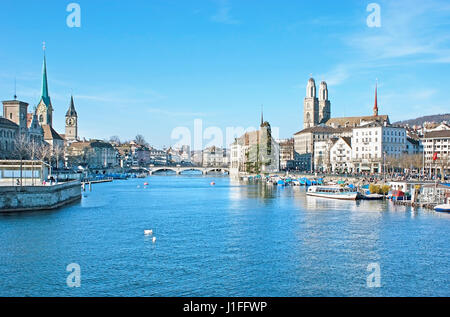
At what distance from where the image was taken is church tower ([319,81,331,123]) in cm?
16425

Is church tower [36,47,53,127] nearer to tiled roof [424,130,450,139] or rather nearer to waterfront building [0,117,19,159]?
waterfront building [0,117,19,159]

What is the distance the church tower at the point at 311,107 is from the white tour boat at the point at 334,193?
10060 centimetres

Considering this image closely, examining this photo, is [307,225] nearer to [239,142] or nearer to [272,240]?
[272,240]

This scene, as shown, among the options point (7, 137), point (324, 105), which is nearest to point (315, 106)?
point (324, 105)

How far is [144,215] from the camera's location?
4109 cm

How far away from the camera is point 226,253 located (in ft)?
82.6

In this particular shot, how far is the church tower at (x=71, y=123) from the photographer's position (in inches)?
6609

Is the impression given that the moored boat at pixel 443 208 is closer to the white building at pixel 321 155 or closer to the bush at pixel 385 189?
the bush at pixel 385 189

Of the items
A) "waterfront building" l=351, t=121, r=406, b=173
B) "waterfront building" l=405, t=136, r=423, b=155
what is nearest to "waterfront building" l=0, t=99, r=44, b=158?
"waterfront building" l=351, t=121, r=406, b=173

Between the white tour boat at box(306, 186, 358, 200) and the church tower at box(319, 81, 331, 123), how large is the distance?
102975 millimetres

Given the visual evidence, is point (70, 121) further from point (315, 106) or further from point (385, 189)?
point (385, 189)

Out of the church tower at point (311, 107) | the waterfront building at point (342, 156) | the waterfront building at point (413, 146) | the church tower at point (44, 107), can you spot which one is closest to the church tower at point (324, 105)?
the church tower at point (311, 107)
